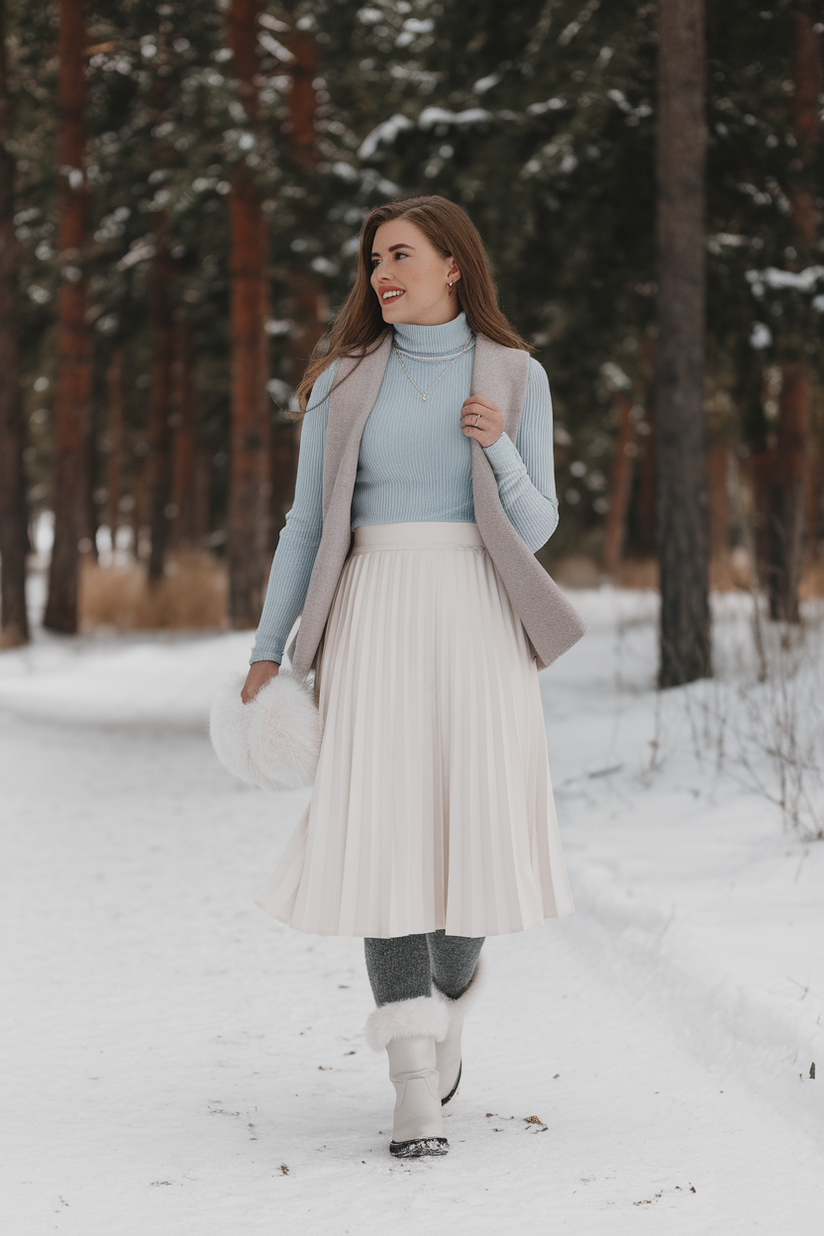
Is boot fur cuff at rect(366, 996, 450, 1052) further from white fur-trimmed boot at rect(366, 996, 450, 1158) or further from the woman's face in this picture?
the woman's face

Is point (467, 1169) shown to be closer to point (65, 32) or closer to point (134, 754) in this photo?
point (134, 754)

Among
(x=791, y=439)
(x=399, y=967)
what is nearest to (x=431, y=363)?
(x=399, y=967)

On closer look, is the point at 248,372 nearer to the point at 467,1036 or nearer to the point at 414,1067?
the point at 467,1036

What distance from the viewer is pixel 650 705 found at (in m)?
Answer: 8.45

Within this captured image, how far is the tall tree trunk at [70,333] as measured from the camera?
15.6 m

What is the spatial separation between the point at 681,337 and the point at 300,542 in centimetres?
616

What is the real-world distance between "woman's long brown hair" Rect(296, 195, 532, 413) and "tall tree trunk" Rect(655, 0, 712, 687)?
224 inches

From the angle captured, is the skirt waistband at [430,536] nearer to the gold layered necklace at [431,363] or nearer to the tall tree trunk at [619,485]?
the gold layered necklace at [431,363]

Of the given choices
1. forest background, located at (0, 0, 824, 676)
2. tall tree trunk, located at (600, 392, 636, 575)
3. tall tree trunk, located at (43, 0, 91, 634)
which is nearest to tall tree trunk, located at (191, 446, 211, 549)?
forest background, located at (0, 0, 824, 676)

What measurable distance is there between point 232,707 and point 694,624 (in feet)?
20.2

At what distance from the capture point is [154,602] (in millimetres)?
17578

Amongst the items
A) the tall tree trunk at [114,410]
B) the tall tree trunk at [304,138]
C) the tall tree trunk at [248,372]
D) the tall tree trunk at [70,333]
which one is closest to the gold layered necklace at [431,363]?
the tall tree trunk at [248,372]

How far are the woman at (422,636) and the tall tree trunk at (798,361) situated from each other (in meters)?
6.19

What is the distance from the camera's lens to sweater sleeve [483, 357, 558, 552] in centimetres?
293
